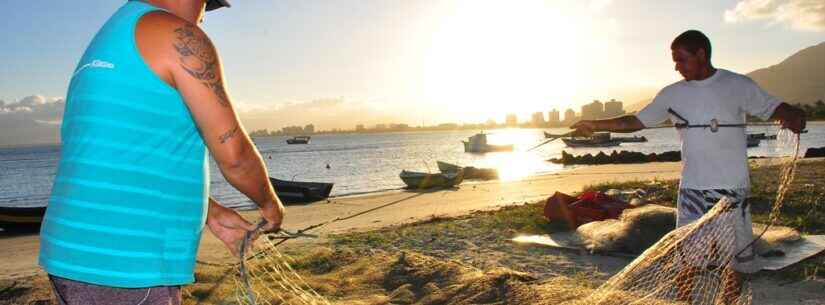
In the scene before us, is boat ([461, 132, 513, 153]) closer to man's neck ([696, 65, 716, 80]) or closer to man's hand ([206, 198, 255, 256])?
man's neck ([696, 65, 716, 80])

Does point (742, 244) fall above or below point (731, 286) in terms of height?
above

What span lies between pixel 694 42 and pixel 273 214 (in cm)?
333

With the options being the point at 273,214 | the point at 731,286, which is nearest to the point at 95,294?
the point at 273,214

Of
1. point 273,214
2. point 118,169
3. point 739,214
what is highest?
point 118,169

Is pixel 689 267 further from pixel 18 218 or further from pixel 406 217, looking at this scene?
pixel 18 218

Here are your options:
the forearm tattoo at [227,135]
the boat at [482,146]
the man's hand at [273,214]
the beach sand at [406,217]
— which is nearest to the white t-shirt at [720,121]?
the beach sand at [406,217]

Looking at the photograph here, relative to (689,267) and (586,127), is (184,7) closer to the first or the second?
(586,127)

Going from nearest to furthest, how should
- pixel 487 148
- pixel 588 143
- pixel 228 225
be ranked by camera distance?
pixel 228 225 → pixel 487 148 → pixel 588 143

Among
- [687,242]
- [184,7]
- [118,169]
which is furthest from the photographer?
[687,242]

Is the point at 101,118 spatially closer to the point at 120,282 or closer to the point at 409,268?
the point at 120,282

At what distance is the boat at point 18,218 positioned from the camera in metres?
16.0

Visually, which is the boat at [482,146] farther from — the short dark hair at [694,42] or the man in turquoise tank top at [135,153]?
the man in turquoise tank top at [135,153]

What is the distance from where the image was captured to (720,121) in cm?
400

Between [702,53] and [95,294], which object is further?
[702,53]
